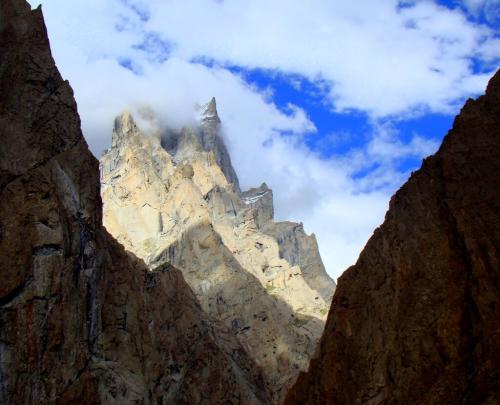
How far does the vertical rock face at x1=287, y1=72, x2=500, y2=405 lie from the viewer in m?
39.7

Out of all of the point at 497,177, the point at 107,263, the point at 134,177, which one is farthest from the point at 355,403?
the point at 134,177

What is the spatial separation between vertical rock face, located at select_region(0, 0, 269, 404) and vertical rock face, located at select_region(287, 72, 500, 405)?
60.7 feet

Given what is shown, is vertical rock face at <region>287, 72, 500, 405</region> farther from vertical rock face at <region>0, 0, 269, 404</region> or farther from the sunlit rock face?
the sunlit rock face

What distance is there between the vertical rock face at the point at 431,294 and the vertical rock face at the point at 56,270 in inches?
728

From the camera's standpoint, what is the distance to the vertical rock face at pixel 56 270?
53.9 metres

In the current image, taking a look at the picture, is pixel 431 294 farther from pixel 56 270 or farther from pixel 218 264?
pixel 218 264

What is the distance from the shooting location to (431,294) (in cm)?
4275

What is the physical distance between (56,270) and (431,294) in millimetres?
27805

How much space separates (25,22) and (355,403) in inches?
1649

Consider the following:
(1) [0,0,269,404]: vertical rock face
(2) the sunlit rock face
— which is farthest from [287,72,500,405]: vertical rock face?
(2) the sunlit rock face

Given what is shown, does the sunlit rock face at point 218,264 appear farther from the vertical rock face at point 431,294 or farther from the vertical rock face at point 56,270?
the vertical rock face at point 431,294

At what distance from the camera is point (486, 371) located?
1447 inches

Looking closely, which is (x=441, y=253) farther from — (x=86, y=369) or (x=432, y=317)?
(x=86, y=369)

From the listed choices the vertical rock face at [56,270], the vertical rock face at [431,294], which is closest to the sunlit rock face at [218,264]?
the vertical rock face at [56,270]
